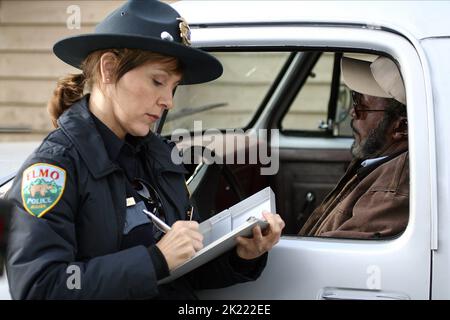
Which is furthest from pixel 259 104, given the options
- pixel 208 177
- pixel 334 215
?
pixel 334 215

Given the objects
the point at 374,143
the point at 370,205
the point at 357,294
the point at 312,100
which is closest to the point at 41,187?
the point at 357,294

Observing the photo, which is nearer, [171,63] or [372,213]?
[171,63]

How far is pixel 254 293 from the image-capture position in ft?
6.81

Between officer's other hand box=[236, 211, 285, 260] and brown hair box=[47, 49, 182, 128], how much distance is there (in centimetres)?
45

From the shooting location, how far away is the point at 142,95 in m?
1.81

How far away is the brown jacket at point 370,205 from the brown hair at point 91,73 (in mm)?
741

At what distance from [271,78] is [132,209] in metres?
2.50

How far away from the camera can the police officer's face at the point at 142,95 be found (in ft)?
5.92

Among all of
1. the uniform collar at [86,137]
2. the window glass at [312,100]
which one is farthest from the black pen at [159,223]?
the window glass at [312,100]

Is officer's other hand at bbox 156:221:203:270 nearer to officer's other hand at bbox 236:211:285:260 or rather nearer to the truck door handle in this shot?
officer's other hand at bbox 236:211:285:260

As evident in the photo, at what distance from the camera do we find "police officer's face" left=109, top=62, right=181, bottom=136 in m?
1.80

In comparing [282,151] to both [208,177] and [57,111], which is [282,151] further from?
[57,111]

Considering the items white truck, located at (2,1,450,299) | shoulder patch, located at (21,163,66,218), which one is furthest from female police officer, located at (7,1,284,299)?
white truck, located at (2,1,450,299)

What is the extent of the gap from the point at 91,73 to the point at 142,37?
0.77 ft
